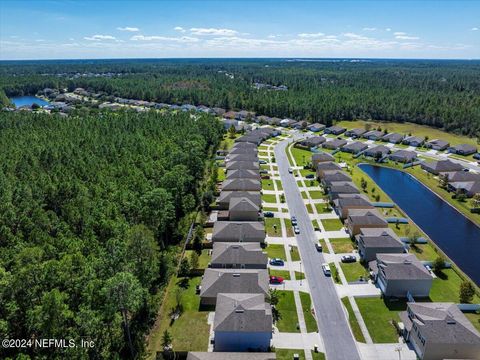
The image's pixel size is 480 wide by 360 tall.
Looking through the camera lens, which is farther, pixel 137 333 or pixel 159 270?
pixel 159 270

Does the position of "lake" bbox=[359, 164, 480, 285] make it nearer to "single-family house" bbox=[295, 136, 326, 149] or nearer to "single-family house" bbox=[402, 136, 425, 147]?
"single-family house" bbox=[295, 136, 326, 149]

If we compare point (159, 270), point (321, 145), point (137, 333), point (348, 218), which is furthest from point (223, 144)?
point (137, 333)

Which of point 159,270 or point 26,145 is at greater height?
point 26,145

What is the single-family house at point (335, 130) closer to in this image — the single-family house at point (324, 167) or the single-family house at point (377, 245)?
the single-family house at point (324, 167)

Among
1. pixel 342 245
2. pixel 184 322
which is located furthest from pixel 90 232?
pixel 342 245

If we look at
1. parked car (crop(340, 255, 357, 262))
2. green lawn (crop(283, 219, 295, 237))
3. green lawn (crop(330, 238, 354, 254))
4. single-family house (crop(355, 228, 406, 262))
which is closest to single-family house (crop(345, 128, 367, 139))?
green lawn (crop(283, 219, 295, 237))

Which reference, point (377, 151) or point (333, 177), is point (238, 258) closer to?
point (333, 177)

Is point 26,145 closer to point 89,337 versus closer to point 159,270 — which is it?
point 159,270
